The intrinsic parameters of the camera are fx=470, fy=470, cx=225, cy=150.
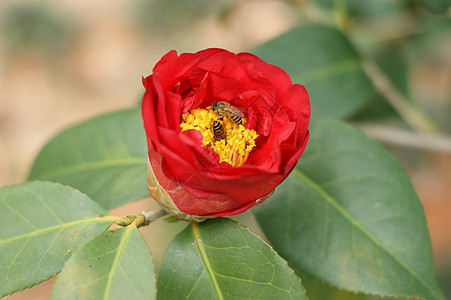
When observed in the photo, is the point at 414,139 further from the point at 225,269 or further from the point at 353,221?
the point at 225,269

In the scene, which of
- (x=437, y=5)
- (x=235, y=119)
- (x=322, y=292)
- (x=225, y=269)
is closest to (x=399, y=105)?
(x=437, y=5)

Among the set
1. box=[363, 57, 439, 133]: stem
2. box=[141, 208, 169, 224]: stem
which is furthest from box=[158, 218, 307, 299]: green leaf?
box=[363, 57, 439, 133]: stem

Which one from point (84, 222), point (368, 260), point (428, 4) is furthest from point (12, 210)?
point (428, 4)

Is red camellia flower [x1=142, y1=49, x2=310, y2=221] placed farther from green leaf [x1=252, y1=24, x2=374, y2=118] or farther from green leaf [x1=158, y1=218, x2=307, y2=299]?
A: green leaf [x1=252, y1=24, x2=374, y2=118]

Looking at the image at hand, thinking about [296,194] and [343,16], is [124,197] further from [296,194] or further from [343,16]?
[343,16]

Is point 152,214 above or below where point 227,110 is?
below

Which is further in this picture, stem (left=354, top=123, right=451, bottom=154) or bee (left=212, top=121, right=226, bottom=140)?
stem (left=354, top=123, right=451, bottom=154)
